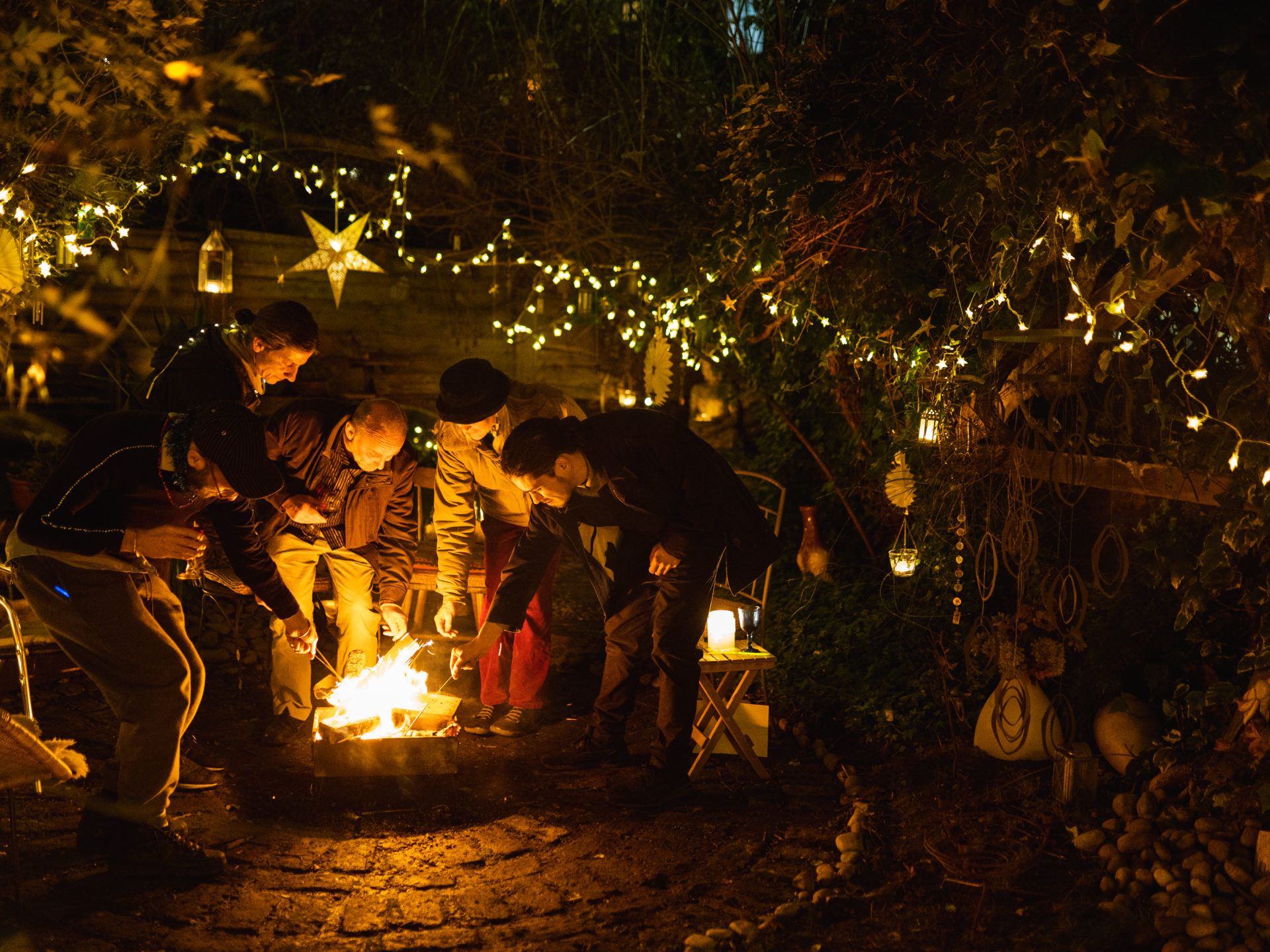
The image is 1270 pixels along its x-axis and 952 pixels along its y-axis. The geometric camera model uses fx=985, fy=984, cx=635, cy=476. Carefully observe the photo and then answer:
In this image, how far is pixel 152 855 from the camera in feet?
12.6

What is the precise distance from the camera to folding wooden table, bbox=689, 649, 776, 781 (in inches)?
191

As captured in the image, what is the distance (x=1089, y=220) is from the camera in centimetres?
381

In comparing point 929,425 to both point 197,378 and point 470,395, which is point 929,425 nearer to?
point 470,395

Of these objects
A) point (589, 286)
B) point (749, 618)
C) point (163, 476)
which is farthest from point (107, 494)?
point (589, 286)

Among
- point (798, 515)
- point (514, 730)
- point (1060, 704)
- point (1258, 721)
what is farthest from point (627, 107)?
point (1258, 721)

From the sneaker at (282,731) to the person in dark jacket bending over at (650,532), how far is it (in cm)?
121

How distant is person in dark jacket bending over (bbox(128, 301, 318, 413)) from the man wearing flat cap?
2.55ft

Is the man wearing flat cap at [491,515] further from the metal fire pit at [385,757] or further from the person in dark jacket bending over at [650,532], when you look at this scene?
the metal fire pit at [385,757]

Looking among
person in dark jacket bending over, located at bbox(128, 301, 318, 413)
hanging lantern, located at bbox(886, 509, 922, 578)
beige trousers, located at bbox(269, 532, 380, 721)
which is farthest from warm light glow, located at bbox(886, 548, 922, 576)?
person in dark jacket bending over, located at bbox(128, 301, 318, 413)

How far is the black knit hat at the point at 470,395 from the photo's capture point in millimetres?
4969

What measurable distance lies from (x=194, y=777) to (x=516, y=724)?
1.73 meters

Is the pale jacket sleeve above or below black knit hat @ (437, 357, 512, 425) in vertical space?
below

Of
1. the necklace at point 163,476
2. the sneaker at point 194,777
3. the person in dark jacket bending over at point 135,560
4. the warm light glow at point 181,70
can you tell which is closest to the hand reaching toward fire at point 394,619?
the sneaker at point 194,777

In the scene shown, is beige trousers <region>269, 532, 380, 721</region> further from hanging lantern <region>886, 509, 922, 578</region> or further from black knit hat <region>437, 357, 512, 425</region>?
hanging lantern <region>886, 509, 922, 578</region>
